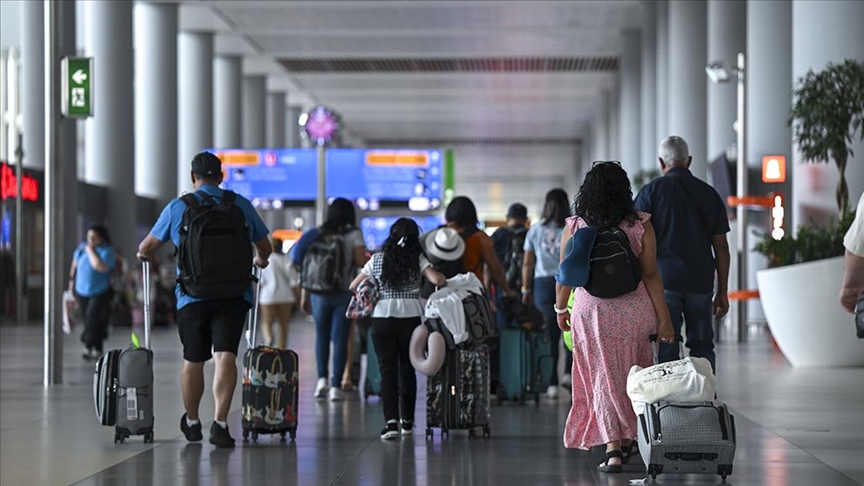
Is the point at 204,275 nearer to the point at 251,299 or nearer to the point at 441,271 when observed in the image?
the point at 251,299

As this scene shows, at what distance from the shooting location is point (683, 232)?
800 centimetres

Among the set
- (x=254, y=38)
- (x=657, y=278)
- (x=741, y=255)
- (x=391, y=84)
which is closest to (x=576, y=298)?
(x=657, y=278)

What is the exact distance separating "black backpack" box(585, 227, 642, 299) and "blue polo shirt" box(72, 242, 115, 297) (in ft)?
35.8

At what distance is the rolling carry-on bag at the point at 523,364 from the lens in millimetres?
11250

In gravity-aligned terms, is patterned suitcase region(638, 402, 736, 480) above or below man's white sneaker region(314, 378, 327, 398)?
above

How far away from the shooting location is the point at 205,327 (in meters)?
8.66

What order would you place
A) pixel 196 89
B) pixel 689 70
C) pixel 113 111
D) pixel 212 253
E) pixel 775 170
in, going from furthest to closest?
1. pixel 196 89
2. pixel 113 111
3. pixel 689 70
4. pixel 775 170
5. pixel 212 253

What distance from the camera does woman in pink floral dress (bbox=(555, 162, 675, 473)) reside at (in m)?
7.14

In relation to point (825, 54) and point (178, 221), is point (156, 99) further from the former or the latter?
point (178, 221)

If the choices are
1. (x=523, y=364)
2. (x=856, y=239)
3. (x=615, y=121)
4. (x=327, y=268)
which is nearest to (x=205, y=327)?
(x=327, y=268)

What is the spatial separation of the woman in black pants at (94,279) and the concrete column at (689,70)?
14.8 metres

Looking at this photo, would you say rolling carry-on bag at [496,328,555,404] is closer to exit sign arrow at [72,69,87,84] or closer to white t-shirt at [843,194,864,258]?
exit sign arrow at [72,69,87,84]

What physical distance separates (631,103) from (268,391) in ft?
106

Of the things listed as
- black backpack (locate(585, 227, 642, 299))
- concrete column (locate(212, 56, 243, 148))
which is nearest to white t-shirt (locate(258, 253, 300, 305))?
black backpack (locate(585, 227, 642, 299))
